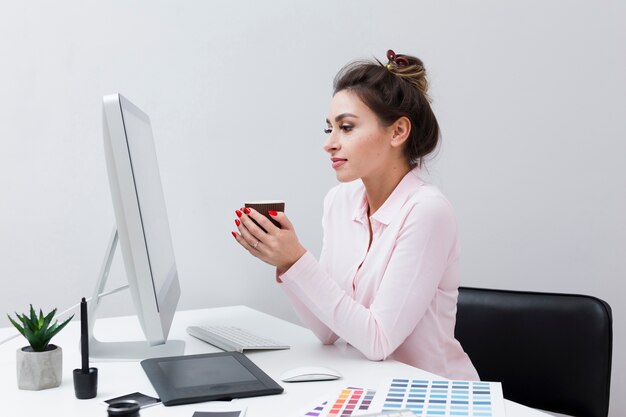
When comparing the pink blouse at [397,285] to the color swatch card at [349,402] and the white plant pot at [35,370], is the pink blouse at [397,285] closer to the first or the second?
the color swatch card at [349,402]

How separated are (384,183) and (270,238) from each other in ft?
1.34

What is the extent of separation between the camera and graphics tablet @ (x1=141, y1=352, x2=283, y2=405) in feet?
3.65

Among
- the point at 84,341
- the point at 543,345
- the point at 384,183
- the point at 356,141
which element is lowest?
the point at 543,345

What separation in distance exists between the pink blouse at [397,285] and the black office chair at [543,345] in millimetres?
131

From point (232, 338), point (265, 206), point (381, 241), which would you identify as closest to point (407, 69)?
point (381, 241)

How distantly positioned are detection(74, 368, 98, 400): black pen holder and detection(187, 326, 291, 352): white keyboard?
38 centimetres

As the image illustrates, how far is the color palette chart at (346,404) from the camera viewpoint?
1.00 metres

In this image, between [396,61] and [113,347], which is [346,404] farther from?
[396,61]

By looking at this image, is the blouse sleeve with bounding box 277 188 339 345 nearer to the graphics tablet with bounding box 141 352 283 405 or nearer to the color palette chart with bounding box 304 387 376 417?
the graphics tablet with bounding box 141 352 283 405

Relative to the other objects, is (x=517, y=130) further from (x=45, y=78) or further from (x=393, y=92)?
(x=45, y=78)

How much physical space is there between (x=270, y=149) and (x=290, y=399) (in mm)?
1267

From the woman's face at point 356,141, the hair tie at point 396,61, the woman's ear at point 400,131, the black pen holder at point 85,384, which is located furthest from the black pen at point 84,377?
the hair tie at point 396,61

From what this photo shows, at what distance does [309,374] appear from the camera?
3.99 feet

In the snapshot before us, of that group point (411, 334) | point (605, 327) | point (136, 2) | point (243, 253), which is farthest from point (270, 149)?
point (605, 327)
